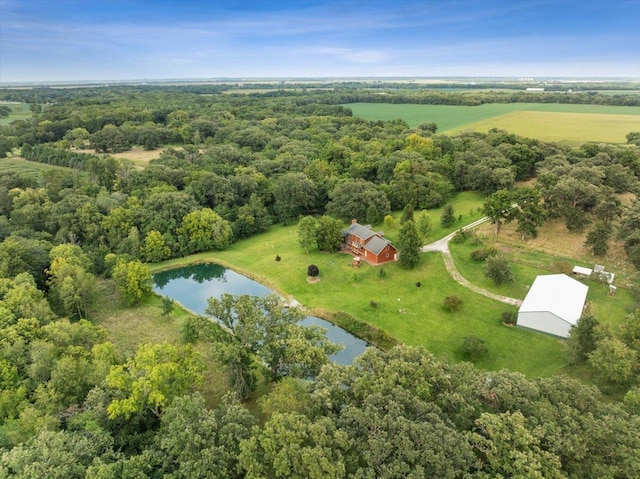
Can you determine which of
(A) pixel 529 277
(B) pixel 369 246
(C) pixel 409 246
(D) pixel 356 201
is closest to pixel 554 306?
(A) pixel 529 277

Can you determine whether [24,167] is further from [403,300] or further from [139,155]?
[403,300]

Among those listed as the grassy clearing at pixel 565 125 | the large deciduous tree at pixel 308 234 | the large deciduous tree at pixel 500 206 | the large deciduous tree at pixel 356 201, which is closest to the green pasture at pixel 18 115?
the large deciduous tree at pixel 356 201

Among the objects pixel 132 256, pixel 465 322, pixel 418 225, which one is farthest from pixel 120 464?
pixel 418 225

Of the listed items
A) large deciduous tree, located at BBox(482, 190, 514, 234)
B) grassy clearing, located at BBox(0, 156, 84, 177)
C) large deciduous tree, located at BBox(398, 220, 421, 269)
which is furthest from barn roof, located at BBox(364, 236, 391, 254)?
grassy clearing, located at BBox(0, 156, 84, 177)

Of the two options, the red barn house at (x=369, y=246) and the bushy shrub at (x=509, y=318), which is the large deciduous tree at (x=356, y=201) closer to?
the red barn house at (x=369, y=246)

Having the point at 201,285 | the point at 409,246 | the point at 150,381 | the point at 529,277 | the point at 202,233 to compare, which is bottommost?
the point at 201,285

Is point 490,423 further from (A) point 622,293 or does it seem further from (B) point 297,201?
(B) point 297,201

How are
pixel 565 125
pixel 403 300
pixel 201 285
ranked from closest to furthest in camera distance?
pixel 403 300 → pixel 201 285 → pixel 565 125
